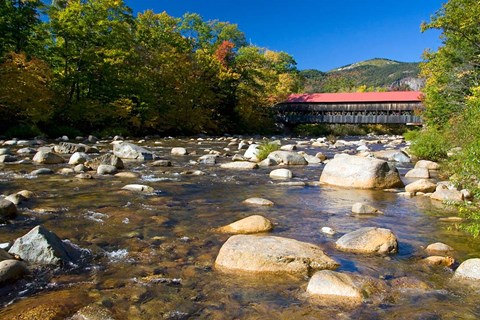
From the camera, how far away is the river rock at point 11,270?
3.62 m

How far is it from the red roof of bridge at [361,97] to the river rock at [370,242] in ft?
134

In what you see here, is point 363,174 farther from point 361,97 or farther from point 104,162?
point 361,97

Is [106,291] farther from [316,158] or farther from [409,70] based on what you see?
[409,70]

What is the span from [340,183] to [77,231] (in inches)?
260

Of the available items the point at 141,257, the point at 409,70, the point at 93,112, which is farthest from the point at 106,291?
the point at 409,70

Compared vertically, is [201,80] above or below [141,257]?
above

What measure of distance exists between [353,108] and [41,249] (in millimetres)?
45667

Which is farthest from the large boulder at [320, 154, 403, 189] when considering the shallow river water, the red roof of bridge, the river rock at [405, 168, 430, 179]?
the red roof of bridge

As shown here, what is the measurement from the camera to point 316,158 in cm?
1513

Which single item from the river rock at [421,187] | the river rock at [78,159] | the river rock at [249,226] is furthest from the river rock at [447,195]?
the river rock at [78,159]

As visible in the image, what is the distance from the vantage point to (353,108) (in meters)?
46.5

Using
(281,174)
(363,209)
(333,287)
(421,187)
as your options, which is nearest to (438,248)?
(363,209)

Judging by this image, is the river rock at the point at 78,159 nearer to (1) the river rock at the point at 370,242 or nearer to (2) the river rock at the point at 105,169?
(2) the river rock at the point at 105,169

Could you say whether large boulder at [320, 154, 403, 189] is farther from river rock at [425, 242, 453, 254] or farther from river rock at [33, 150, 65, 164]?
river rock at [33, 150, 65, 164]
